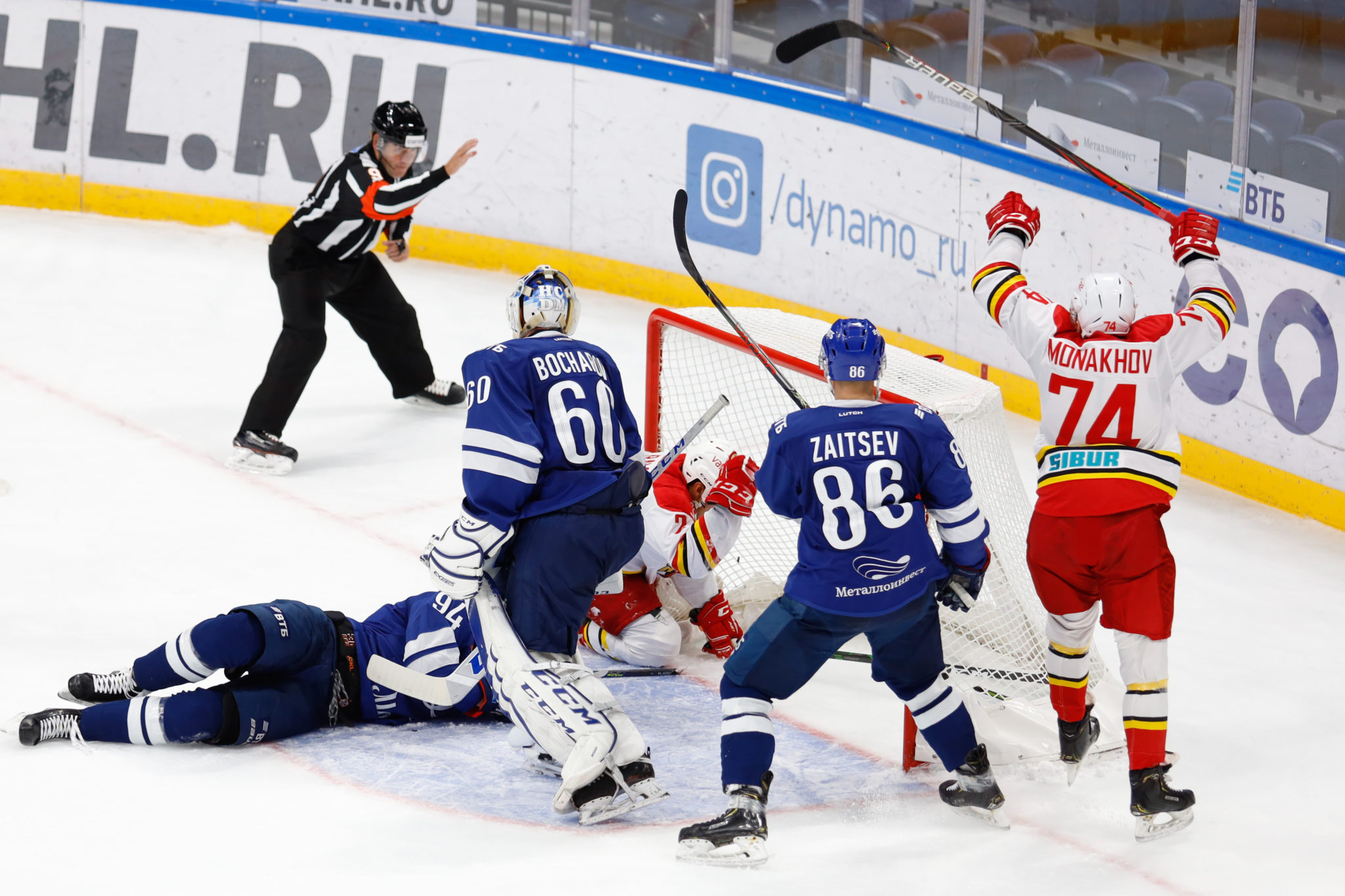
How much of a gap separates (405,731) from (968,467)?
143 cm

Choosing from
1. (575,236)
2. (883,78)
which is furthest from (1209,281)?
(575,236)

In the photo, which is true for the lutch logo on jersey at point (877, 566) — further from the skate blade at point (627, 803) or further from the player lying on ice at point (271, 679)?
the player lying on ice at point (271, 679)

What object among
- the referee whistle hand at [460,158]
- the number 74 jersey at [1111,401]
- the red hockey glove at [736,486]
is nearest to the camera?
the number 74 jersey at [1111,401]

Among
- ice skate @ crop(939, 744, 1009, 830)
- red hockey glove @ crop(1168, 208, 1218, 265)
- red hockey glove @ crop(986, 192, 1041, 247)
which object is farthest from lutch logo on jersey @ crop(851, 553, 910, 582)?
red hockey glove @ crop(1168, 208, 1218, 265)

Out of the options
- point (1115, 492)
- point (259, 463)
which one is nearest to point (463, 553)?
point (1115, 492)

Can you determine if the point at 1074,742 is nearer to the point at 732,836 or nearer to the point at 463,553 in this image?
the point at 732,836

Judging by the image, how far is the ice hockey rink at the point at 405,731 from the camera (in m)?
3.26

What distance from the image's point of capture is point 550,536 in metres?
3.52

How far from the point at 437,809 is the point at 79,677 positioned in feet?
3.05

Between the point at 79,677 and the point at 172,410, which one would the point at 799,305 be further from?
the point at 79,677

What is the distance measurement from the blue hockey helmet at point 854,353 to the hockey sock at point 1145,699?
79 centimetres

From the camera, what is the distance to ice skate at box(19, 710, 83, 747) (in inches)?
141

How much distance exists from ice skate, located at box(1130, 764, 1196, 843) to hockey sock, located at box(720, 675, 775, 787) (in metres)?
0.76

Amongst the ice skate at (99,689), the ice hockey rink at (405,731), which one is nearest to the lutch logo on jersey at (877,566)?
the ice hockey rink at (405,731)
